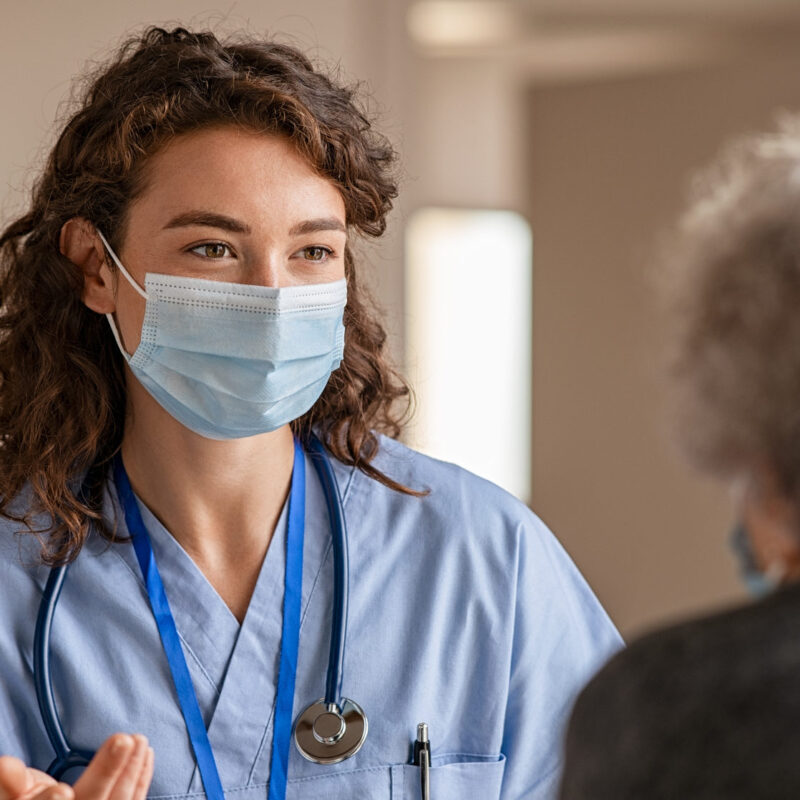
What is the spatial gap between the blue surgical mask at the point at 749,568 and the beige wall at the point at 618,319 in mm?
4291

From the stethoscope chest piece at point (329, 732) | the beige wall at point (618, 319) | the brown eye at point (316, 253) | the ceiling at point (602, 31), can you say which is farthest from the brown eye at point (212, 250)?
the beige wall at point (618, 319)

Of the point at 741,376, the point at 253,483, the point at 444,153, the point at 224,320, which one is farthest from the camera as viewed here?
the point at 444,153

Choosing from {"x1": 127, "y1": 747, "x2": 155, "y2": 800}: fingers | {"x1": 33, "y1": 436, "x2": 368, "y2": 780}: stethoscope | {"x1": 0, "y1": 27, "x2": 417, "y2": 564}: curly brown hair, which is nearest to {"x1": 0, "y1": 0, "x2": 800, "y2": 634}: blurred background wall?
{"x1": 0, "y1": 27, "x2": 417, "y2": 564}: curly brown hair

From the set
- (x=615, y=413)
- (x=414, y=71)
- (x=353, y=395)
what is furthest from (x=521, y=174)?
(x=353, y=395)

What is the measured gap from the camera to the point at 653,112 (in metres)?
5.21

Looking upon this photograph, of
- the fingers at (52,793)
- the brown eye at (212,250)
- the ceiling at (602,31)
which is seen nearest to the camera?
the fingers at (52,793)

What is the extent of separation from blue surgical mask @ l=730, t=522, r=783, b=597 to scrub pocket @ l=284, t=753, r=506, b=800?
730 millimetres

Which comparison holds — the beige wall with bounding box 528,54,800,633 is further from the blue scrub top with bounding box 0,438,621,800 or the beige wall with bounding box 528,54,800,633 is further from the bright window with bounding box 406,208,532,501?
the blue scrub top with bounding box 0,438,621,800

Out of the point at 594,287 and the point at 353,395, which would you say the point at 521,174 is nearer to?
the point at 594,287

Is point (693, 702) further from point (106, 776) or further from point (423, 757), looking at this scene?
point (423, 757)

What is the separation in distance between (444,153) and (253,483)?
367cm

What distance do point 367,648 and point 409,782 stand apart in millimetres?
165

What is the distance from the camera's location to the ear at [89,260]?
1578 millimetres

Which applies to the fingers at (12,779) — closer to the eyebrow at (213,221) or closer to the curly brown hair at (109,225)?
the curly brown hair at (109,225)
